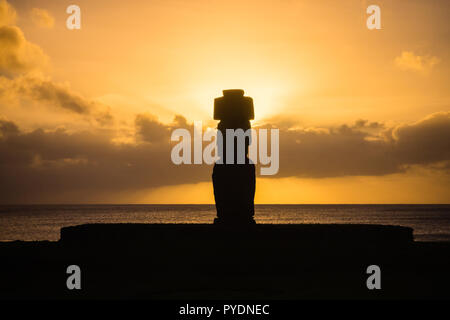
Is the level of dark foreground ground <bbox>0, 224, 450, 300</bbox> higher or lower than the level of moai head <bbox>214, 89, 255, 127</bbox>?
lower

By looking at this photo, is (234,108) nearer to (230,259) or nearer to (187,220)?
(230,259)

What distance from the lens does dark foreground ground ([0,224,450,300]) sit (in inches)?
434

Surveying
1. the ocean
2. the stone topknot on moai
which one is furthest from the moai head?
the ocean

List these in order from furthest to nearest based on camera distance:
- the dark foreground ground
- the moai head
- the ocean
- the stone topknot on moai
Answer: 1. the ocean
2. the moai head
3. the stone topknot on moai
4. the dark foreground ground

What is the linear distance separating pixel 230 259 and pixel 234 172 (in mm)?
3065

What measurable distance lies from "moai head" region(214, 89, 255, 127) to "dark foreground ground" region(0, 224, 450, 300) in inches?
134

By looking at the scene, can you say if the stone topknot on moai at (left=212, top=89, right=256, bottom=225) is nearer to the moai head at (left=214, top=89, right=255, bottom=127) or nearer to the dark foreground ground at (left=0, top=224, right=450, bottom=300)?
the moai head at (left=214, top=89, right=255, bottom=127)

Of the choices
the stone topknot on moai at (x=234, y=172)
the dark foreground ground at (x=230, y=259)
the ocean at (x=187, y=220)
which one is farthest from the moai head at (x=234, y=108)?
the ocean at (x=187, y=220)

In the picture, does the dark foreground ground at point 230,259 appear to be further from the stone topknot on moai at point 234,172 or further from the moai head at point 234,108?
the moai head at point 234,108

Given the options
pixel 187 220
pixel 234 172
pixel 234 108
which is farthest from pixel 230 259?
pixel 187 220

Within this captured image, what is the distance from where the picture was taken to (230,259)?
12.4 m

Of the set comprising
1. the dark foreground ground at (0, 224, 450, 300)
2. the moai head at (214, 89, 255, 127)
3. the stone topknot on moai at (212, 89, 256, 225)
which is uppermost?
the moai head at (214, 89, 255, 127)
